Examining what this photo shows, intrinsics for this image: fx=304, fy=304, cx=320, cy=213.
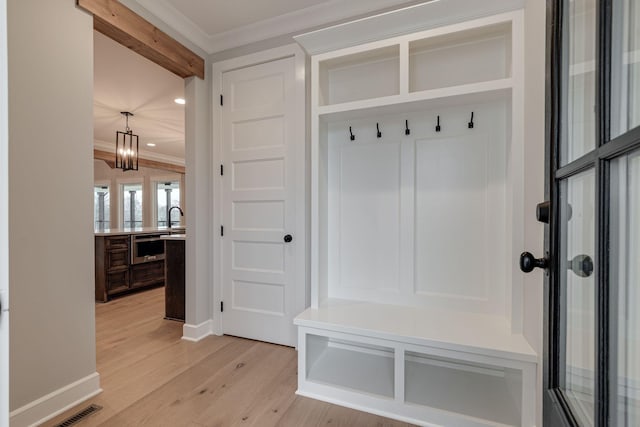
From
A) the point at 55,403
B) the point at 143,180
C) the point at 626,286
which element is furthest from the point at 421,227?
the point at 143,180

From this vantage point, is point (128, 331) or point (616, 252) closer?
point (616, 252)

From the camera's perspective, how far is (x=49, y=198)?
1.67 metres

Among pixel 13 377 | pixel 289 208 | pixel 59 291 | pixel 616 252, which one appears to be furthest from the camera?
pixel 289 208

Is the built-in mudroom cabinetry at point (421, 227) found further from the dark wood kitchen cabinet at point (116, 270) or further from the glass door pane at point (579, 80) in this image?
the dark wood kitchen cabinet at point (116, 270)

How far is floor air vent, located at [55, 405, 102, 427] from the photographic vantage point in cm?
Answer: 162

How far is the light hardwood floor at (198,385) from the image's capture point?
1653 mm

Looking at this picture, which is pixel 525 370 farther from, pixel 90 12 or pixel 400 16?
pixel 90 12

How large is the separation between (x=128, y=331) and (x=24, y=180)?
1899 mm

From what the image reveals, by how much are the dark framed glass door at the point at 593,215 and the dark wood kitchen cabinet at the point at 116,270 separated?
463 centimetres

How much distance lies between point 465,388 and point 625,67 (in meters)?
1.81

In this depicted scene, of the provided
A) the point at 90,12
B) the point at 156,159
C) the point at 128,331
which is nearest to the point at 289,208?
the point at 90,12

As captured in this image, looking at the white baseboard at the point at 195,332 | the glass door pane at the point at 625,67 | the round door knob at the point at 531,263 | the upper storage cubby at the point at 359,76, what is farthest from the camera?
the white baseboard at the point at 195,332

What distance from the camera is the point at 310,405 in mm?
1767

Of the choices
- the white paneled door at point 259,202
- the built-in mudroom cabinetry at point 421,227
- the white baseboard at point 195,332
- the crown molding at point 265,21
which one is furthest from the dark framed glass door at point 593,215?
the white baseboard at point 195,332
